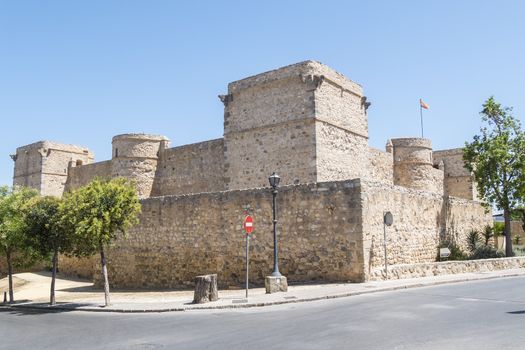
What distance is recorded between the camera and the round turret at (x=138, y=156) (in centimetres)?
3155

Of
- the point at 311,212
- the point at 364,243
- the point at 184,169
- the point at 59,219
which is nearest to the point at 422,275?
the point at 364,243

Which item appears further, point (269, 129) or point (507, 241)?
point (507, 241)

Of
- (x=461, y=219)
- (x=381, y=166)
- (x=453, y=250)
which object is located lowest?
(x=453, y=250)

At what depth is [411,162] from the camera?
3177 cm

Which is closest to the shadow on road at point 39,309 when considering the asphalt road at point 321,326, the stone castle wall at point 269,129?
the asphalt road at point 321,326

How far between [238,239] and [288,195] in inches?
106

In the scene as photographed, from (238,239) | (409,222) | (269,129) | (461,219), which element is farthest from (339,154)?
(238,239)

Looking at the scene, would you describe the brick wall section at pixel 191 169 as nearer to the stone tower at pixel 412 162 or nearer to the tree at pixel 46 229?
the tree at pixel 46 229

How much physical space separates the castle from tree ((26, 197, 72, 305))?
4.32 m

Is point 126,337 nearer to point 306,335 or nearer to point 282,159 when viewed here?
point 306,335

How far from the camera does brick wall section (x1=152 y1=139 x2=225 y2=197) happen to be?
90.8 feet

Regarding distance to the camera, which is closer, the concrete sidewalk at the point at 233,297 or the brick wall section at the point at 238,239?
the concrete sidewalk at the point at 233,297

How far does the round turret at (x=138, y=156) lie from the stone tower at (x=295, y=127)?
9.10 metres

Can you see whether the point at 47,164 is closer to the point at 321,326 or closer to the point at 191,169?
the point at 191,169
